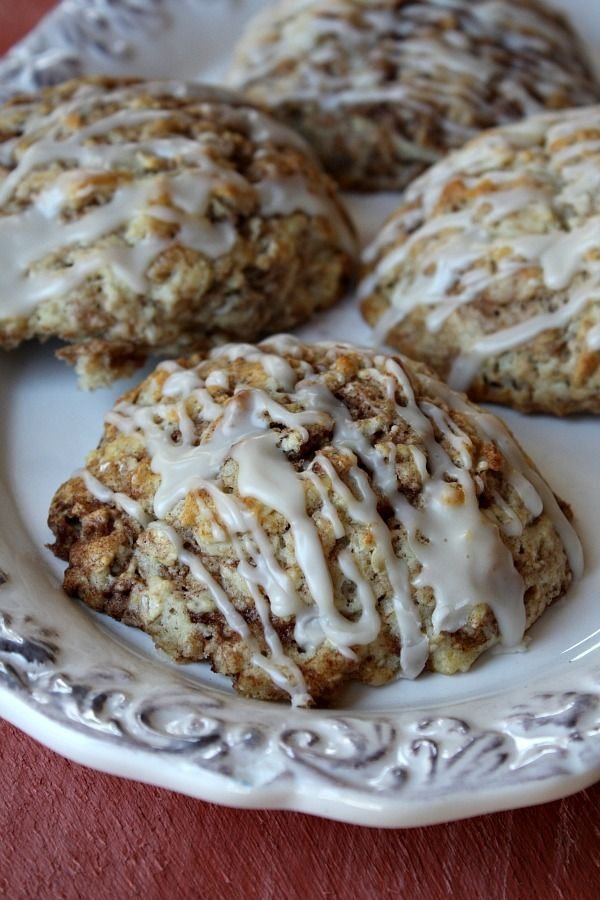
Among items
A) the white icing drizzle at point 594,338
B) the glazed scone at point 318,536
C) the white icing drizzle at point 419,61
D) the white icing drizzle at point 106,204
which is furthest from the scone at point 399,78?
the glazed scone at point 318,536

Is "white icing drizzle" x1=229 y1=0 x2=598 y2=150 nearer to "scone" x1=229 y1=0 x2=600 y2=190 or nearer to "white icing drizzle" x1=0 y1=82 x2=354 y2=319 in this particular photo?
"scone" x1=229 y1=0 x2=600 y2=190

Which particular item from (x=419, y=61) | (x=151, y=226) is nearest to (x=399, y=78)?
(x=419, y=61)

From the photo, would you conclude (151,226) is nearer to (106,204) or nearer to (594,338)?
(106,204)

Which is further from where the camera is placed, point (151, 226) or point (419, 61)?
point (419, 61)

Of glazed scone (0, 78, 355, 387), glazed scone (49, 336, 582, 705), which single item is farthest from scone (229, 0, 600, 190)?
glazed scone (49, 336, 582, 705)

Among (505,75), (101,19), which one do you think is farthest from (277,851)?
(101,19)

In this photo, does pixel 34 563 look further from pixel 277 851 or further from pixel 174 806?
pixel 277 851

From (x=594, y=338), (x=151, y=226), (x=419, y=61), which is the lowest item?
(x=594, y=338)
